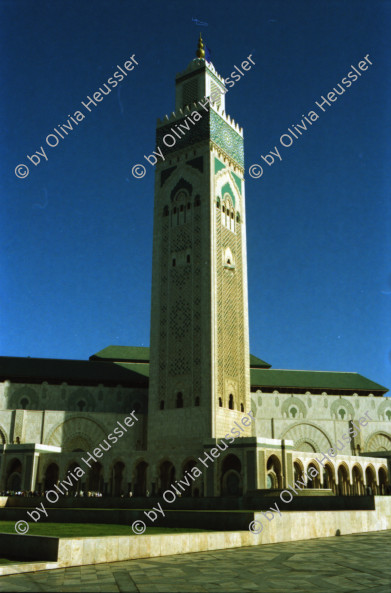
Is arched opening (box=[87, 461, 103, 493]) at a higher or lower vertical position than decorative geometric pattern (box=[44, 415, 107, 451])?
lower

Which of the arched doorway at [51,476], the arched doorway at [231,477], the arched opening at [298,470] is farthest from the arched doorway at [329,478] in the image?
the arched doorway at [51,476]

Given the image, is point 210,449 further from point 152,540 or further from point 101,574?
point 101,574

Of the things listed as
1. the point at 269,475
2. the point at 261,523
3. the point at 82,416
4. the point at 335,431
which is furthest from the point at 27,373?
the point at 261,523

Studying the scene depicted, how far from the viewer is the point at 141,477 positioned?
33.8 m

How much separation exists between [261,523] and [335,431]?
29.4m

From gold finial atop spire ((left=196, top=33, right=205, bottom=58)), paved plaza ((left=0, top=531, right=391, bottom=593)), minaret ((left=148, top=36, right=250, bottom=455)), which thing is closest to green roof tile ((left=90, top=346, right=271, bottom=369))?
minaret ((left=148, top=36, right=250, bottom=455))

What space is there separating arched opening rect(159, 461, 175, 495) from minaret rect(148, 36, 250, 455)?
133 cm

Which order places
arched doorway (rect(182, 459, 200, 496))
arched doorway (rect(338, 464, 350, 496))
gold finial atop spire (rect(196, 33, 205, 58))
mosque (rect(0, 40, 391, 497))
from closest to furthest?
arched doorway (rect(182, 459, 200, 496)), mosque (rect(0, 40, 391, 497)), arched doorway (rect(338, 464, 350, 496)), gold finial atop spire (rect(196, 33, 205, 58))

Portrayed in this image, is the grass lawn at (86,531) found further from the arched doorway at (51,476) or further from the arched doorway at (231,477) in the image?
the arched doorway at (51,476)

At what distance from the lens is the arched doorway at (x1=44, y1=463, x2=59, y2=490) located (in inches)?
1341

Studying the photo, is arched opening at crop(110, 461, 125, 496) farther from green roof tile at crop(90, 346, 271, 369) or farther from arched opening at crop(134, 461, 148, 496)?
green roof tile at crop(90, 346, 271, 369)

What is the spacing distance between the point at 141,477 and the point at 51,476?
18.6 feet

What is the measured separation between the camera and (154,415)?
33.6 meters

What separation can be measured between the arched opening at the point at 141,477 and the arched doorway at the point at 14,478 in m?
6.90
